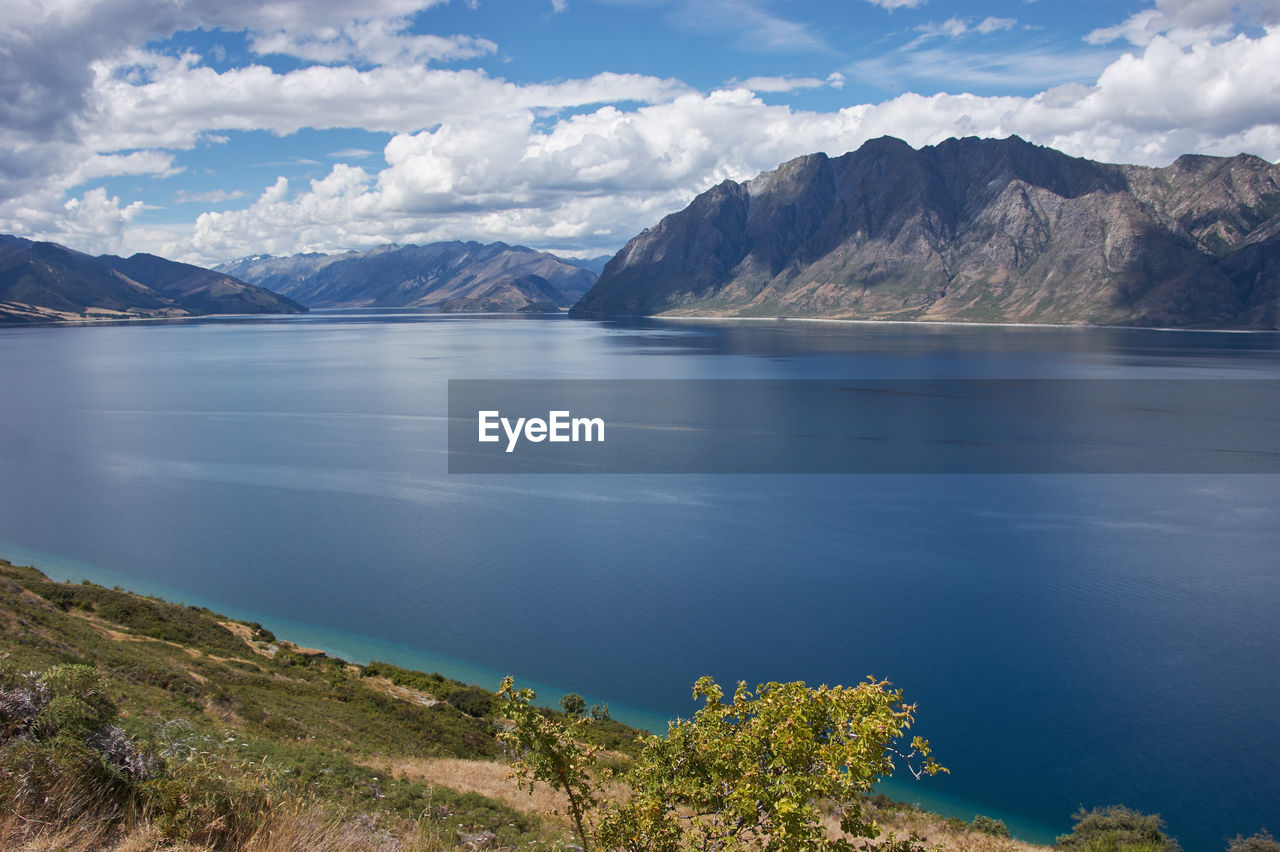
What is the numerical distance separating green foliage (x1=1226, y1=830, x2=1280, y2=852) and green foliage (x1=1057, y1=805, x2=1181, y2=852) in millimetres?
1385

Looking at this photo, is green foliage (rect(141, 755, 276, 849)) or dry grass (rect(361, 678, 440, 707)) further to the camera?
dry grass (rect(361, 678, 440, 707))

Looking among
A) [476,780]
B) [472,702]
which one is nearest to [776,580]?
[472,702]

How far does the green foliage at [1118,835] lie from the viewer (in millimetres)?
20188

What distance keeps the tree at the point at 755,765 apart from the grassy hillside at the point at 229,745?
3.16m

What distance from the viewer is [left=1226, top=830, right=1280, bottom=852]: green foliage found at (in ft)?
→ 65.5

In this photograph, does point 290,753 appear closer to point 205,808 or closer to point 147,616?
point 205,808

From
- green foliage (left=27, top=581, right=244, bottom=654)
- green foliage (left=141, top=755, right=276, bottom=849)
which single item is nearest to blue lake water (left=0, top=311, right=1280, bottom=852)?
green foliage (left=27, top=581, right=244, bottom=654)

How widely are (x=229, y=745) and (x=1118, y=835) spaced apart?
876 inches

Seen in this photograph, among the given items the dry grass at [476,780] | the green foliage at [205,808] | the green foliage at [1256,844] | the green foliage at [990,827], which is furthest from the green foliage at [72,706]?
the green foliage at [1256,844]

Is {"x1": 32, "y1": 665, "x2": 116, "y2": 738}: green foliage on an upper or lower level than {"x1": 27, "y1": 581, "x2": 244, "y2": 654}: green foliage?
upper

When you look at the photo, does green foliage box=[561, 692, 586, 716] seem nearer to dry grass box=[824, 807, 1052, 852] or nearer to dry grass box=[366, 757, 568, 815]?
dry grass box=[366, 757, 568, 815]

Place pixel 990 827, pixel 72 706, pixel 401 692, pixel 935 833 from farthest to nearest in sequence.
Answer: pixel 401 692 < pixel 990 827 < pixel 935 833 < pixel 72 706

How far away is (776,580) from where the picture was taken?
138ft

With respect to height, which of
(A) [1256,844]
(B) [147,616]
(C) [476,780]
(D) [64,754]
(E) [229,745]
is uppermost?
(D) [64,754]
